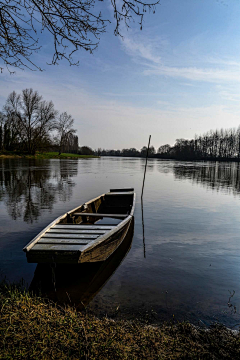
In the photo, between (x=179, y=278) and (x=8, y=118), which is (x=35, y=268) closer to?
(x=179, y=278)

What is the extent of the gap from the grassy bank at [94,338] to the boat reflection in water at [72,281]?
0.71m

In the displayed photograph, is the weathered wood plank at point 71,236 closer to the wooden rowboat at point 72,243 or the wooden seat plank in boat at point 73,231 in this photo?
the wooden rowboat at point 72,243

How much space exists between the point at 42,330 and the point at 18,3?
4611mm

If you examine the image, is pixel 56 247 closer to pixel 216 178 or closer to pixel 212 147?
pixel 216 178

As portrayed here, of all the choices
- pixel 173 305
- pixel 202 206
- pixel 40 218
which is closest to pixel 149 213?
pixel 202 206

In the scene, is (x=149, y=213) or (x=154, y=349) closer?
(x=154, y=349)

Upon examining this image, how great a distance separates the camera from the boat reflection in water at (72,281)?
4406 mm

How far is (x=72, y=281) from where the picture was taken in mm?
4984

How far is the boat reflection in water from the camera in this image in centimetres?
441

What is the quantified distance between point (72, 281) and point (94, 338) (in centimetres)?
211

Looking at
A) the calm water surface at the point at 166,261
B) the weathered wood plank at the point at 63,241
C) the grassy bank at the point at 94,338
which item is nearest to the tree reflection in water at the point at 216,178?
the calm water surface at the point at 166,261

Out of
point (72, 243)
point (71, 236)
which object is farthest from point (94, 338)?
point (71, 236)

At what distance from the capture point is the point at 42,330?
299 centimetres

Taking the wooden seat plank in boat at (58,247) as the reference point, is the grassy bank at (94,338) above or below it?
below
